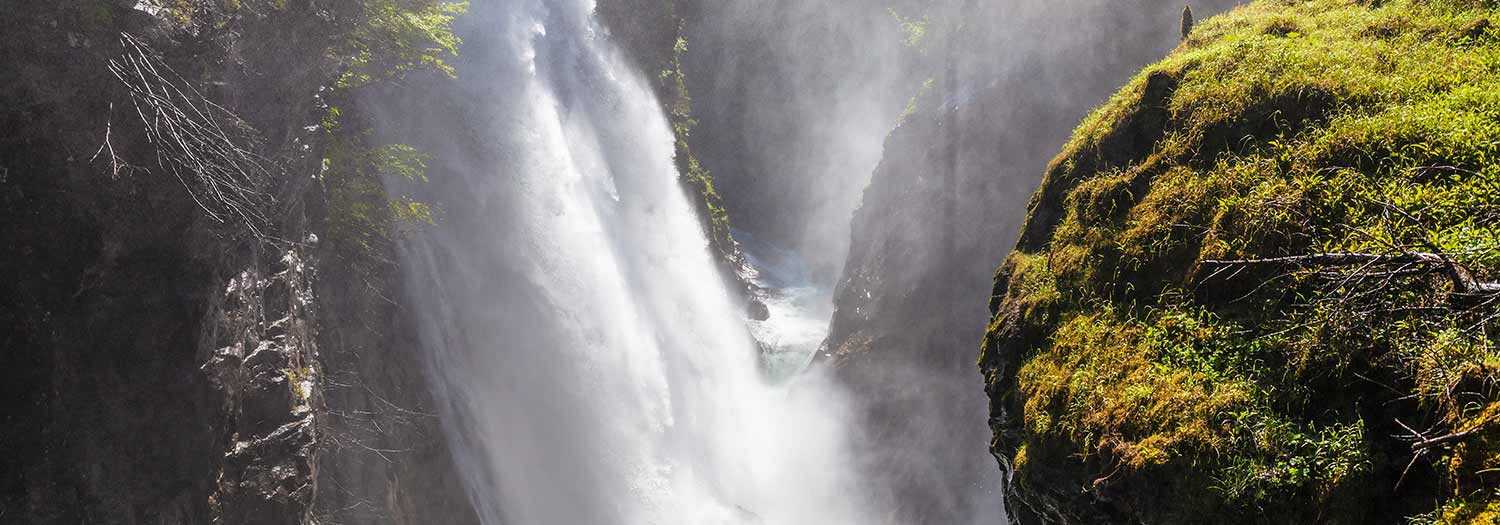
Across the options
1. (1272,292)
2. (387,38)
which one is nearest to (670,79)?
(387,38)

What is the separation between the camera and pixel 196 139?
707cm

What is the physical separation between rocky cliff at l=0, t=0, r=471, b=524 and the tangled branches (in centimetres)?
2

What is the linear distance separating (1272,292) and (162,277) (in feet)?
29.2

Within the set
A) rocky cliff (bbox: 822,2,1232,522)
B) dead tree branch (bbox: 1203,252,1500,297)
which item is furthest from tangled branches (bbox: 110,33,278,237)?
rocky cliff (bbox: 822,2,1232,522)

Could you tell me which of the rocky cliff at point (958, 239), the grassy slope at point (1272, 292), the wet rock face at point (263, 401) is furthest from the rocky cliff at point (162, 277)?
the rocky cliff at point (958, 239)

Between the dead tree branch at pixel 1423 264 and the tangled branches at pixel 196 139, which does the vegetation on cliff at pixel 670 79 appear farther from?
the dead tree branch at pixel 1423 264

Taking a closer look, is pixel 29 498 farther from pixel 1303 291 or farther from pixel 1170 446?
pixel 1303 291

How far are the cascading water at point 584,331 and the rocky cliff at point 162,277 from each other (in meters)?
4.35

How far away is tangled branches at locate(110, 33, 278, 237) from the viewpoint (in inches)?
266

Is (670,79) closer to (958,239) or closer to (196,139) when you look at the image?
(958,239)

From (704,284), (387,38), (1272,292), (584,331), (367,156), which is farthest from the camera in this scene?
(704,284)

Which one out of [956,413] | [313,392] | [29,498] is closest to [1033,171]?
[956,413]

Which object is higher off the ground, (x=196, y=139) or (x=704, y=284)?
(x=196, y=139)

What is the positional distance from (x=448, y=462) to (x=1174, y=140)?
433 inches
